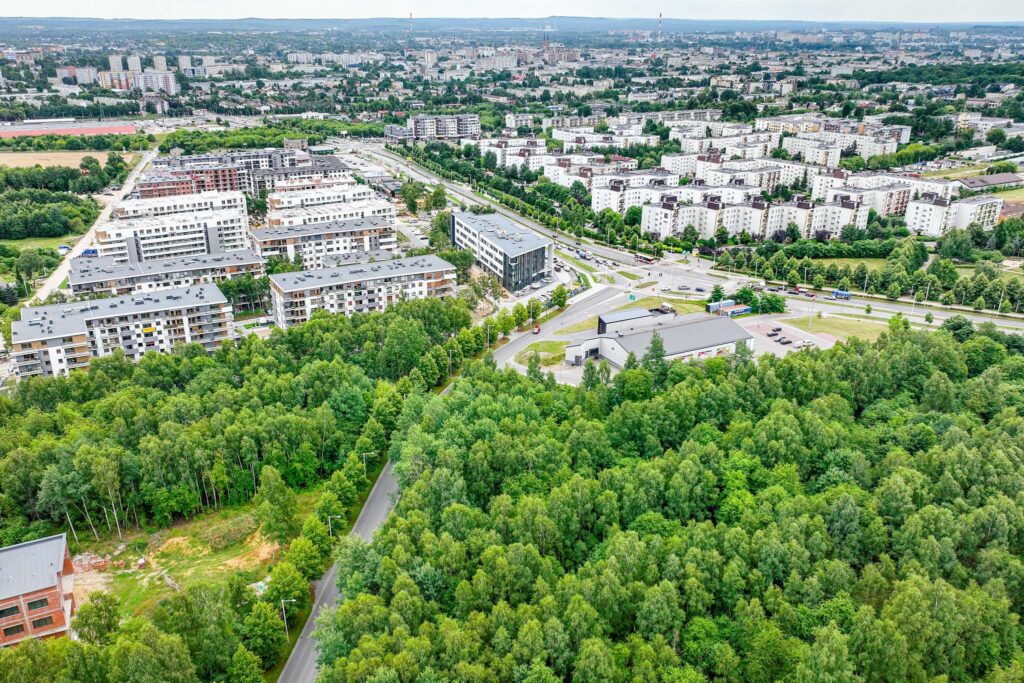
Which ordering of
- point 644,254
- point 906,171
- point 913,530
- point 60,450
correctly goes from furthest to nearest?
point 906,171 → point 644,254 → point 60,450 → point 913,530

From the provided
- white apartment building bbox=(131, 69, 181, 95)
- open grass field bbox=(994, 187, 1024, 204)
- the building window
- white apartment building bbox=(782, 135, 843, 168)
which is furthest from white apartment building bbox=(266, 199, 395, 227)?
white apartment building bbox=(131, 69, 181, 95)

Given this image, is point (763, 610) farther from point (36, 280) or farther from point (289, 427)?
point (36, 280)

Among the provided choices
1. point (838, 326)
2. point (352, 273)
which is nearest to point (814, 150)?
point (838, 326)

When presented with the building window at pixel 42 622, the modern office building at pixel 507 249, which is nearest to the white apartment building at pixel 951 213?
the modern office building at pixel 507 249

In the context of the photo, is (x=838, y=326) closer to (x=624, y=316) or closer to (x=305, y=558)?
(x=624, y=316)

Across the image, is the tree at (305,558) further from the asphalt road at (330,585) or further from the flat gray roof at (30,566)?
the flat gray roof at (30,566)

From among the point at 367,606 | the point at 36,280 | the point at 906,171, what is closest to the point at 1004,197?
the point at 906,171
